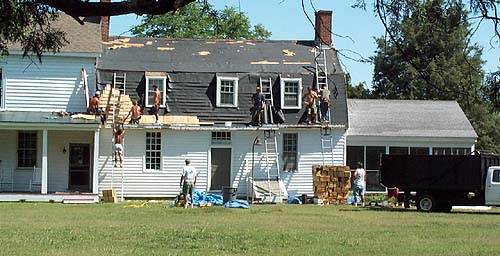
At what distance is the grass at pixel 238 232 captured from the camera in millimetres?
17844

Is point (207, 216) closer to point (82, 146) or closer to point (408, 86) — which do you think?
point (82, 146)

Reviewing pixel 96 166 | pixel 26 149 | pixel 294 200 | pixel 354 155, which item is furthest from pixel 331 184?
pixel 26 149

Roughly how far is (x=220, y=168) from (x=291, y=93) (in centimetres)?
461

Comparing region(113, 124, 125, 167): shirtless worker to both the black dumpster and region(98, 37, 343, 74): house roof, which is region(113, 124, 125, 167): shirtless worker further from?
the black dumpster

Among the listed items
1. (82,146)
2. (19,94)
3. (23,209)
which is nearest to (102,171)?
(82,146)

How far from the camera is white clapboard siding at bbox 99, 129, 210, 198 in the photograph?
39812mm

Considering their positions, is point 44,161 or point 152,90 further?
point 152,90

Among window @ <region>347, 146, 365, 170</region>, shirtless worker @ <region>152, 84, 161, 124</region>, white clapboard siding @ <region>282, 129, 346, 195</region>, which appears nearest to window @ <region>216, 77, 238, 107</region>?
shirtless worker @ <region>152, 84, 161, 124</region>

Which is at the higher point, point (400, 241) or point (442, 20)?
point (442, 20)

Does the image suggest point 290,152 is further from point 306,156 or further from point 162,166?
point 162,166

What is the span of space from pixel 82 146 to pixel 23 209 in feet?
31.2

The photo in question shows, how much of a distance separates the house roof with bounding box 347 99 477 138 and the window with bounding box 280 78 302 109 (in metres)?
4.40

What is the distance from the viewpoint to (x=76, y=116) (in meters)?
37.9

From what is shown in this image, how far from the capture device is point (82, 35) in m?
41.5
